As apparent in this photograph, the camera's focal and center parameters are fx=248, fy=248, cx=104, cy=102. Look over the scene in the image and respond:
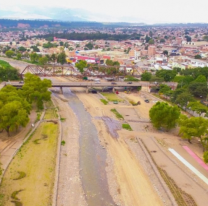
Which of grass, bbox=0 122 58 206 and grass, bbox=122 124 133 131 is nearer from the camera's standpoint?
grass, bbox=0 122 58 206

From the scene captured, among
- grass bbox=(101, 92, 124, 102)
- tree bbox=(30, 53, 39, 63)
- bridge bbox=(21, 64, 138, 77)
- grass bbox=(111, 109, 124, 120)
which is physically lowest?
grass bbox=(111, 109, 124, 120)

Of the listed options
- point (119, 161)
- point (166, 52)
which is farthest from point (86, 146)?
point (166, 52)

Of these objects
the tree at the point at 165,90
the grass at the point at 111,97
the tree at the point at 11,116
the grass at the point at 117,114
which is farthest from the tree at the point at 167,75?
the tree at the point at 11,116

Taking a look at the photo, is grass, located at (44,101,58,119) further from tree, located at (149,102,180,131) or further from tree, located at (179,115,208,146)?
tree, located at (179,115,208,146)

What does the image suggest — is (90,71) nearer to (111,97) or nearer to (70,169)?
(111,97)

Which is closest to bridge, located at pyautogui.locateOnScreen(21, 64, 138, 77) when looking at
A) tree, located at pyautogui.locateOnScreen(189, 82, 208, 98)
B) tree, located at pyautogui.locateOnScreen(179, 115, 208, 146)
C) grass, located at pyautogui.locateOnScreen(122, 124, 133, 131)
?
tree, located at pyautogui.locateOnScreen(189, 82, 208, 98)

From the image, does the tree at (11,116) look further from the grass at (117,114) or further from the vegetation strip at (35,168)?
the grass at (117,114)
